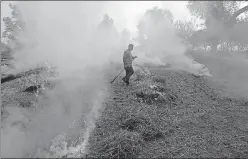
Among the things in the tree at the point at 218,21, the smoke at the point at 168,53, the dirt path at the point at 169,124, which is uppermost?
the tree at the point at 218,21

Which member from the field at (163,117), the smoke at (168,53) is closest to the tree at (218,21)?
the smoke at (168,53)

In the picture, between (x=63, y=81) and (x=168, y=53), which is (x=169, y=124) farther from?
(x=168, y=53)

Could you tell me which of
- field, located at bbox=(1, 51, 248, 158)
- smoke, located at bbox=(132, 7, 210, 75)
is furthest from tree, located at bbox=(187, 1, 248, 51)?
field, located at bbox=(1, 51, 248, 158)

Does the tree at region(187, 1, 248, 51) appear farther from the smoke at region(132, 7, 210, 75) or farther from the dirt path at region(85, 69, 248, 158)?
the dirt path at region(85, 69, 248, 158)

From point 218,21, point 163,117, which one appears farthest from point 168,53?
point 163,117

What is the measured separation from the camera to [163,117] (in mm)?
8469

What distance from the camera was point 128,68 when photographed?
11586mm

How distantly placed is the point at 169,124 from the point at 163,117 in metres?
0.52

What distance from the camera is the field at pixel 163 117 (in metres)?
6.49

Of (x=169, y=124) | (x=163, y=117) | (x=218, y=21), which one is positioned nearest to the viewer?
(x=169, y=124)

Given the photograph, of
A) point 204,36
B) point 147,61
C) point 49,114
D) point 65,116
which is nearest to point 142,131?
point 65,116

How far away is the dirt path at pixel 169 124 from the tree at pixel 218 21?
667 inches

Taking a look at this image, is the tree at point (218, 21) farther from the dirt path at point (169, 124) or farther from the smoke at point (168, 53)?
the dirt path at point (169, 124)

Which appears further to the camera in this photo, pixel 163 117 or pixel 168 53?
pixel 168 53
